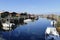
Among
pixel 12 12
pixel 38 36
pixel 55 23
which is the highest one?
pixel 12 12

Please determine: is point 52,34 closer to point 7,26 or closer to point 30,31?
point 30,31

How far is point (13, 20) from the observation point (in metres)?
2.54

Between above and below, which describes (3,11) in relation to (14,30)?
above

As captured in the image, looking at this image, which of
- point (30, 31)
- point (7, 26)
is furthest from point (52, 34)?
point (7, 26)

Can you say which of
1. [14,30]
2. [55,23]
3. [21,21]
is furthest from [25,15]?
[55,23]

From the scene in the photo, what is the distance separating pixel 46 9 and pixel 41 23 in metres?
0.24

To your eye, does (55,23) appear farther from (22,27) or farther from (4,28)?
(4,28)

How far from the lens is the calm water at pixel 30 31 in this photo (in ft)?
7.84

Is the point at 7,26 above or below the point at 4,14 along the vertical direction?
below

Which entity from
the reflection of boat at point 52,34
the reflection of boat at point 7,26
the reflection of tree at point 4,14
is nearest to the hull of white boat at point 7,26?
the reflection of boat at point 7,26

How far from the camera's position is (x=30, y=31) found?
2502mm

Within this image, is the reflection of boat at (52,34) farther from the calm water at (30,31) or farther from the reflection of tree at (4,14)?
the reflection of tree at (4,14)

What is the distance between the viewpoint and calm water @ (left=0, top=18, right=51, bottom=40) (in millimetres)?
2391

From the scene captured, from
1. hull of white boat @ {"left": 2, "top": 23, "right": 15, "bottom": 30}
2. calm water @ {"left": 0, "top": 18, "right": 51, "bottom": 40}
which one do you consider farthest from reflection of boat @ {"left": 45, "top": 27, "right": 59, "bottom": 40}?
hull of white boat @ {"left": 2, "top": 23, "right": 15, "bottom": 30}
